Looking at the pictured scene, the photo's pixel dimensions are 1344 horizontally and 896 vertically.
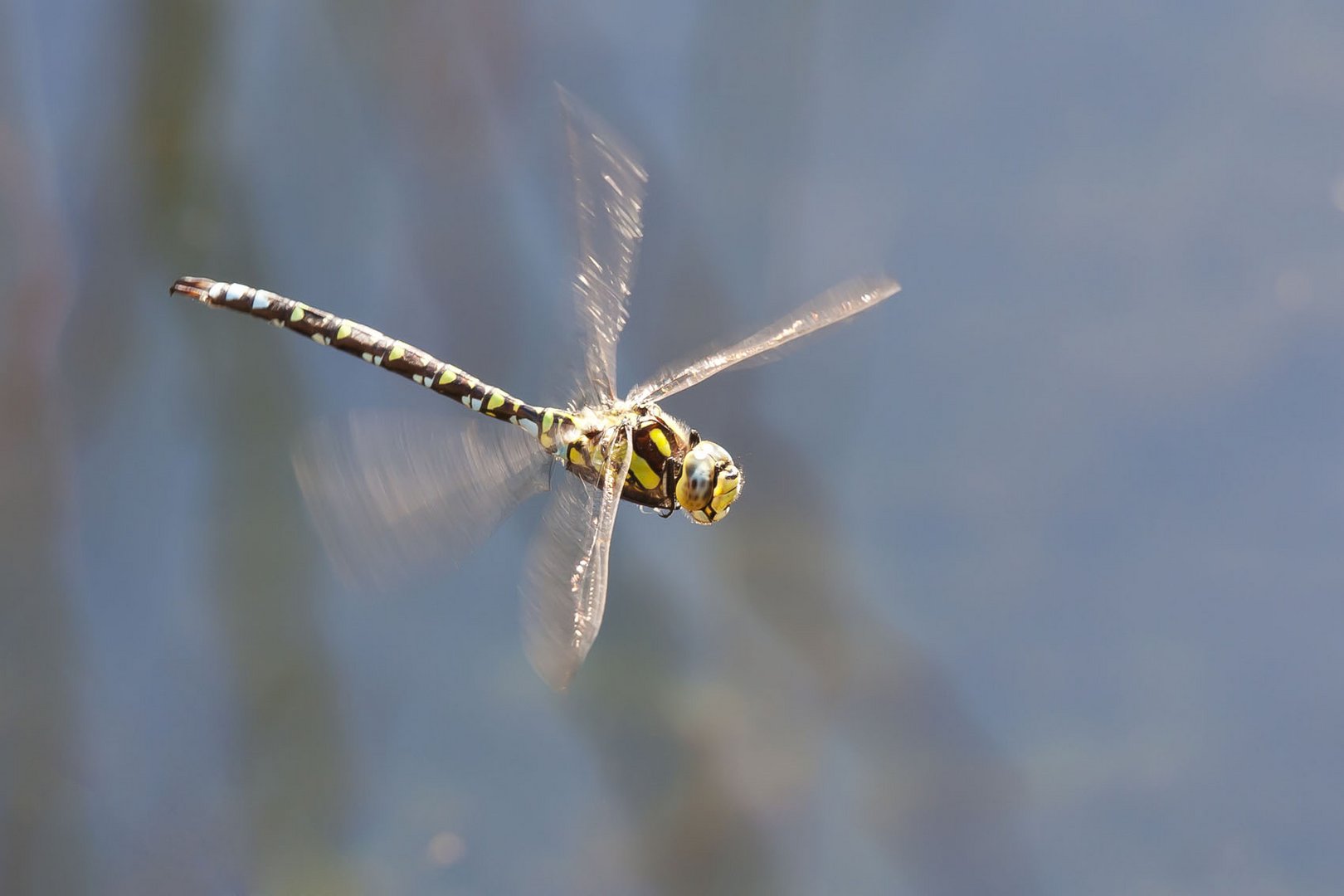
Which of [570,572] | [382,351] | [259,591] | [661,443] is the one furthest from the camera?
[259,591]

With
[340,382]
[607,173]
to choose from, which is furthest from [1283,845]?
[340,382]

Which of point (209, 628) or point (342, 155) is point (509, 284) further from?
point (209, 628)

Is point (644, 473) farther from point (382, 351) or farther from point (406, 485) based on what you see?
point (382, 351)

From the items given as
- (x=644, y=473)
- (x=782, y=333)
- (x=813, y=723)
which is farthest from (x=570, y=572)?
(x=813, y=723)

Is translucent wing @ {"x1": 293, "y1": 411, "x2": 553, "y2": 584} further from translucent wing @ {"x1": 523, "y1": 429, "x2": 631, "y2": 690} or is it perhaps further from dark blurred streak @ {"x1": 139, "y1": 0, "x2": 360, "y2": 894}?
dark blurred streak @ {"x1": 139, "y1": 0, "x2": 360, "y2": 894}

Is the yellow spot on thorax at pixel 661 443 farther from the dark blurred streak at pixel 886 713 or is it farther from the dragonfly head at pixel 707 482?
the dark blurred streak at pixel 886 713
